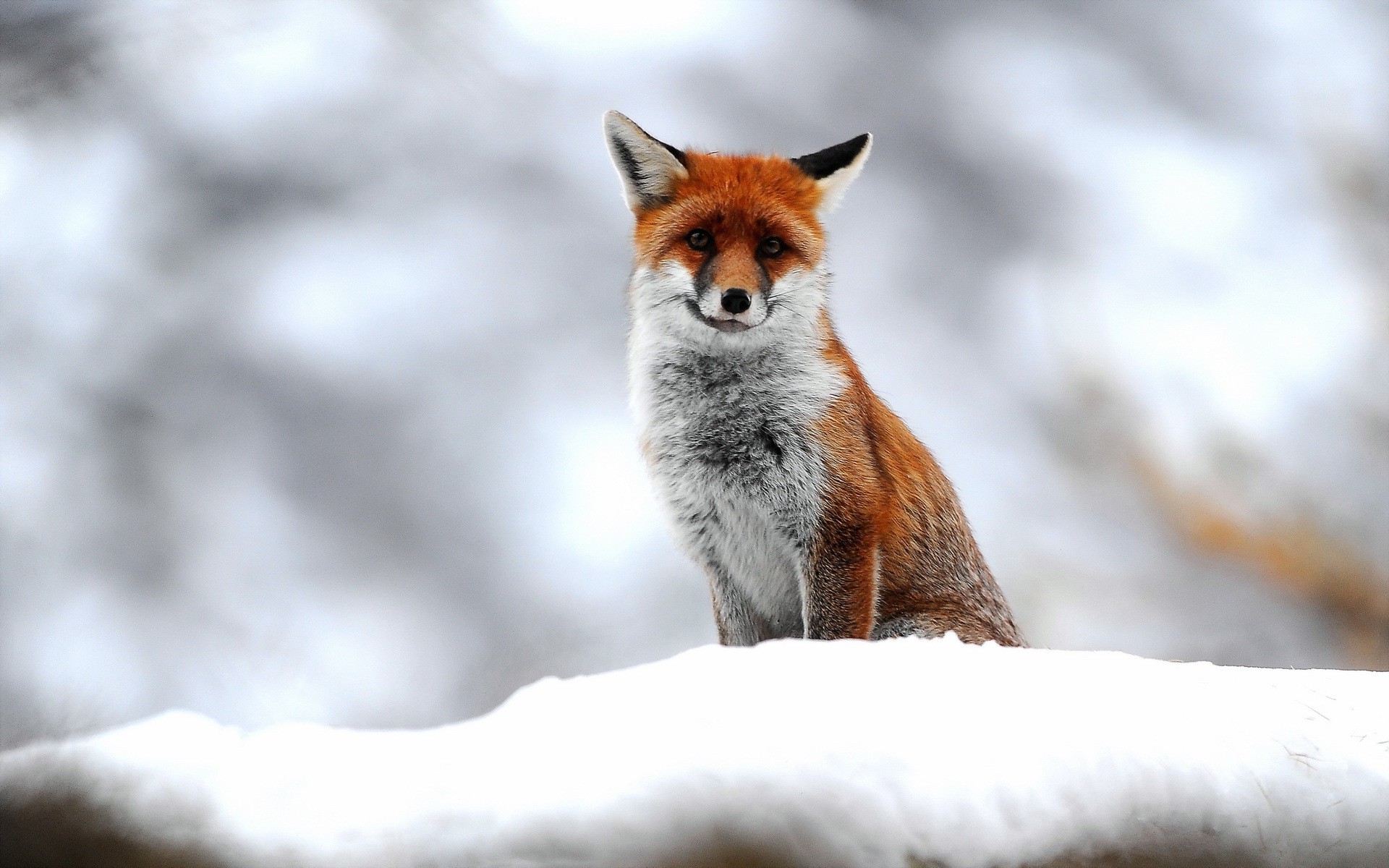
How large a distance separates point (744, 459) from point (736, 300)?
0.53 m

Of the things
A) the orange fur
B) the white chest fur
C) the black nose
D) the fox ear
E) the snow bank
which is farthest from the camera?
the fox ear

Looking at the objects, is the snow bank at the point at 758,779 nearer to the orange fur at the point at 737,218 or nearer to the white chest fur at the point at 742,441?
the white chest fur at the point at 742,441

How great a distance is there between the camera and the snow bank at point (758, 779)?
1.82m

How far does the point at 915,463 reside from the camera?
3471 millimetres

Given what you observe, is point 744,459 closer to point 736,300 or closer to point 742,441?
point 742,441

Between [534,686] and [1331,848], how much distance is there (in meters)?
1.88

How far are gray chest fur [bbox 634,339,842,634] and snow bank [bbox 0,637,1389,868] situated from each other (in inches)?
24.6

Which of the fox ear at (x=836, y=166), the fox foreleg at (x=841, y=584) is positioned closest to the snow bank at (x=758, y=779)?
the fox foreleg at (x=841, y=584)

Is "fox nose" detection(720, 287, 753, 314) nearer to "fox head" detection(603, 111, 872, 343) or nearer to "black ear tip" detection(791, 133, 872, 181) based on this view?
"fox head" detection(603, 111, 872, 343)

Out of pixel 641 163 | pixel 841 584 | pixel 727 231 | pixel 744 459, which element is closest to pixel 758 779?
pixel 841 584

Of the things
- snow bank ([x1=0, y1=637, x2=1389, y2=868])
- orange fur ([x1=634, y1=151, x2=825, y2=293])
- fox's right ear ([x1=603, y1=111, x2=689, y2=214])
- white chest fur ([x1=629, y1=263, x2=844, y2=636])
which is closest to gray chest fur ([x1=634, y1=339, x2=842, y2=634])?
white chest fur ([x1=629, y1=263, x2=844, y2=636])

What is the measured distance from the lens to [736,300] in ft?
9.10

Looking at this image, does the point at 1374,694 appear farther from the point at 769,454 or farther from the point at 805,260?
the point at 805,260

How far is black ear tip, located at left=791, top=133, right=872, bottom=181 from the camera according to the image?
317 centimetres
